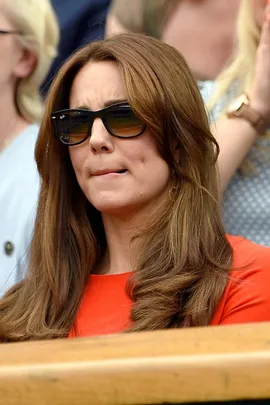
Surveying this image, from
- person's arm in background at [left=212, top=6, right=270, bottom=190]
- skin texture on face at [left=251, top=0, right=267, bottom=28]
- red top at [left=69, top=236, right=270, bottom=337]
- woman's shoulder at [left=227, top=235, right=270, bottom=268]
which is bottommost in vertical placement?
red top at [left=69, top=236, right=270, bottom=337]

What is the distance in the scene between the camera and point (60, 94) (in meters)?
2.31

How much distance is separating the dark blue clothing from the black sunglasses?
4.98ft

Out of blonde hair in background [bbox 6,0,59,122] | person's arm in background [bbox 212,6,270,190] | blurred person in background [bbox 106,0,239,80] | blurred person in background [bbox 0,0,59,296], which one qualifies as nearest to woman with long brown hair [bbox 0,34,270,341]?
person's arm in background [bbox 212,6,270,190]

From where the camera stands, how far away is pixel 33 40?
10.5 feet

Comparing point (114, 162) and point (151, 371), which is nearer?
point (151, 371)

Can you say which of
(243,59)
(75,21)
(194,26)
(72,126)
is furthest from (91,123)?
(75,21)

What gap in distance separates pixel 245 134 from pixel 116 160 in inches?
21.1

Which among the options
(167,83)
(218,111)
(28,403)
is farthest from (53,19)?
(28,403)

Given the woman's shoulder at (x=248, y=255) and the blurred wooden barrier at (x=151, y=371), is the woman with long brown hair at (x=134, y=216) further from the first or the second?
the blurred wooden barrier at (x=151, y=371)

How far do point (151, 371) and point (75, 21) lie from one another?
2.81m

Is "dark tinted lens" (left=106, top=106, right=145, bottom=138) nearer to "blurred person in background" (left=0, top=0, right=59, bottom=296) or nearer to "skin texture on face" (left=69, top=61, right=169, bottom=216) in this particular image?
"skin texture on face" (left=69, top=61, right=169, bottom=216)

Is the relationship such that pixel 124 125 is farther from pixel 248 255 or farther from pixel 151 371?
pixel 151 371

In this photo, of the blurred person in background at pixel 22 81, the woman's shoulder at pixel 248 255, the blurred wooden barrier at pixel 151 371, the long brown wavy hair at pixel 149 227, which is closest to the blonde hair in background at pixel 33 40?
the blurred person in background at pixel 22 81

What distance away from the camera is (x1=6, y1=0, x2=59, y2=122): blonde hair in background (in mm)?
3164
